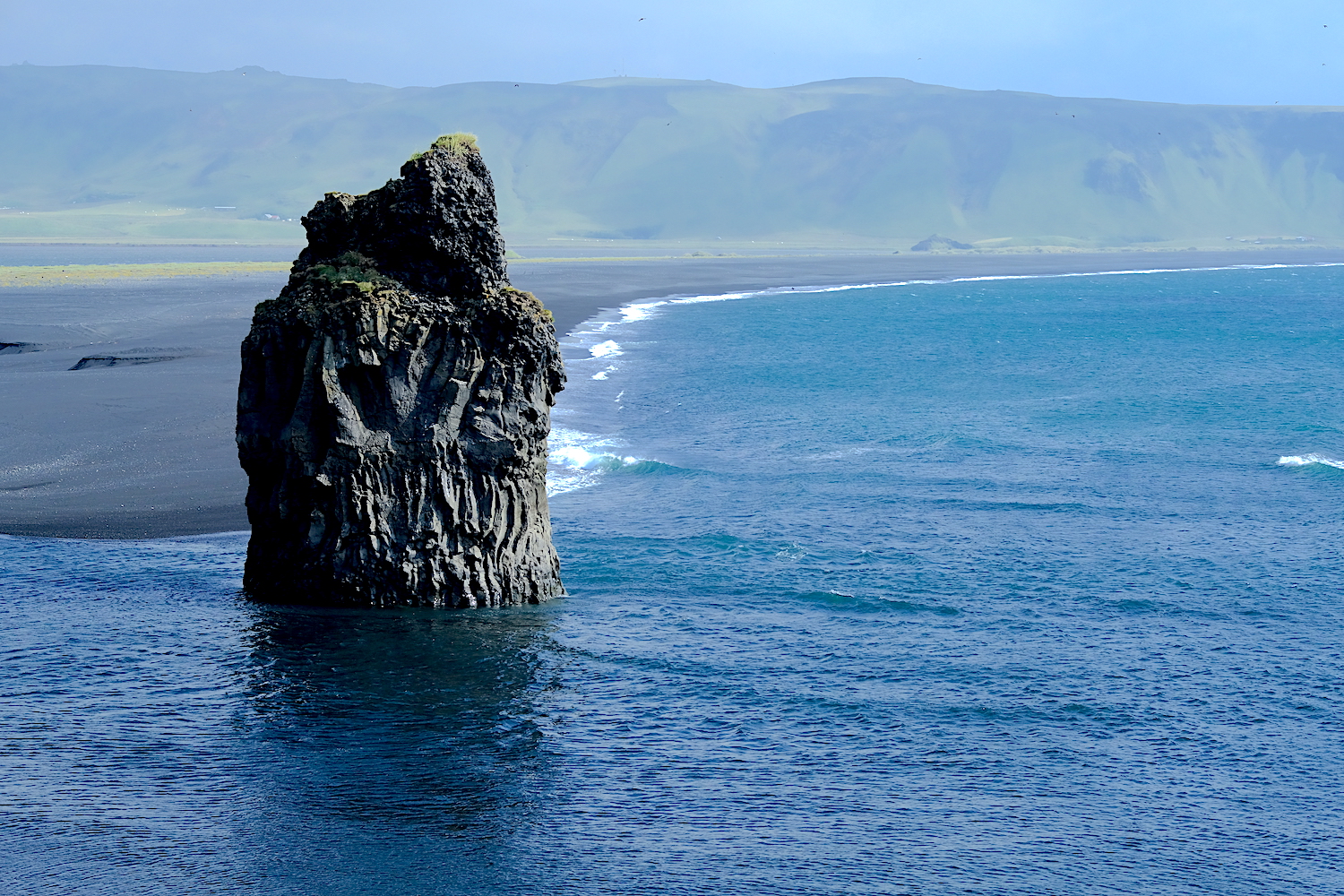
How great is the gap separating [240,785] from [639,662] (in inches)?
302

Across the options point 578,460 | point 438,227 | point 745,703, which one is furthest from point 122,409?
point 745,703

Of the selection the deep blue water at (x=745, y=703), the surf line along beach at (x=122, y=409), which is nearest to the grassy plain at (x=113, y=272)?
the surf line along beach at (x=122, y=409)

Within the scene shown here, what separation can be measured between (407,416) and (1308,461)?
105 ft

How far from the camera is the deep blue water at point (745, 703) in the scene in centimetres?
1648

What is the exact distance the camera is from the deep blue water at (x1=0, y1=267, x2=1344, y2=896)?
54.1 ft

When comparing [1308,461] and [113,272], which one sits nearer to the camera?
[1308,461]

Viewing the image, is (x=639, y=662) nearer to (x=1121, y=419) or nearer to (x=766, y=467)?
(x=766, y=467)

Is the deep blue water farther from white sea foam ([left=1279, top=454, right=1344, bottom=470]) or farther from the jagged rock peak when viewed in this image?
the jagged rock peak

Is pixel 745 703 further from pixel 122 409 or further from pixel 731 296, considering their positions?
pixel 731 296

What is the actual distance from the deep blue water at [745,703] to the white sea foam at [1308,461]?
56.4 inches

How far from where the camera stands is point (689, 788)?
18.5 metres

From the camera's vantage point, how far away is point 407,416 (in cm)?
2594

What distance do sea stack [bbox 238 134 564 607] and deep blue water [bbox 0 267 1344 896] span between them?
105 cm

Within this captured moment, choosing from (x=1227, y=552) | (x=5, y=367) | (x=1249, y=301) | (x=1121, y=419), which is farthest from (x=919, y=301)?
(x=1227, y=552)
